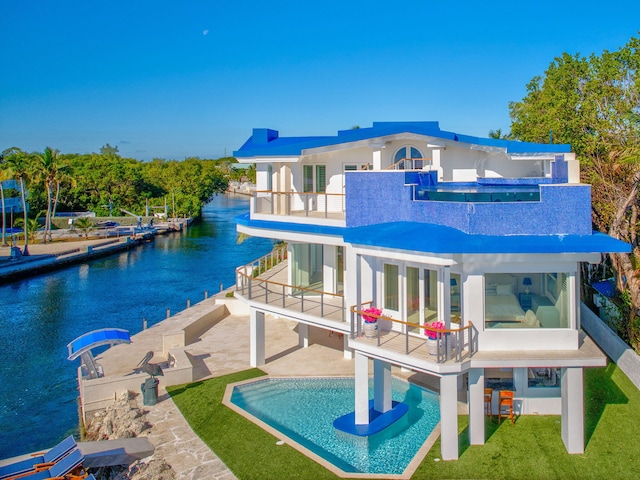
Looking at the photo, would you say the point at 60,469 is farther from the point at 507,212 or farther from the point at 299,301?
the point at 507,212

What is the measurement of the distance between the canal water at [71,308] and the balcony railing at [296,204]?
10.0 metres

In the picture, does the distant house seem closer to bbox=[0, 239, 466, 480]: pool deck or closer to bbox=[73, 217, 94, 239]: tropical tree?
bbox=[73, 217, 94, 239]: tropical tree

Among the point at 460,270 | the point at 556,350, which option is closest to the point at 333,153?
the point at 460,270

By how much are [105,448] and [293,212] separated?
32.5 ft

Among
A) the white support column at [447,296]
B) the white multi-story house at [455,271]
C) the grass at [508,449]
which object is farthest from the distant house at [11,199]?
the white support column at [447,296]

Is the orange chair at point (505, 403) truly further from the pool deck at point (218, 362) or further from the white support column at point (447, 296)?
the white support column at point (447, 296)

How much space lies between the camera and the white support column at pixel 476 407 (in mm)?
13398

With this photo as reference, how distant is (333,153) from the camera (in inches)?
793

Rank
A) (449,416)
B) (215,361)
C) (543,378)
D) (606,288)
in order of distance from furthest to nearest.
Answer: (606,288), (215,361), (543,378), (449,416)

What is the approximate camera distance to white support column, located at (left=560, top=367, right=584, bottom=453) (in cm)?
1317

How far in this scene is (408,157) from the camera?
1866 cm

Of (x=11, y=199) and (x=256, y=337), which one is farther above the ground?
(x=11, y=199)

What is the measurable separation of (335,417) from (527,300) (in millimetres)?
6403

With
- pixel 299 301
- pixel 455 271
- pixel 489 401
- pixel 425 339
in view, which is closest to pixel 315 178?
pixel 299 301
